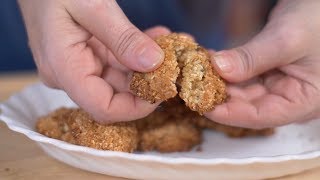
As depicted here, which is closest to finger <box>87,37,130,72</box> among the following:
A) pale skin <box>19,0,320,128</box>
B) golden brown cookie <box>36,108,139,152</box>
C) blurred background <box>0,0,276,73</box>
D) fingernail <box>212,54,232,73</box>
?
pale skin <box>19,0,320,128</box>

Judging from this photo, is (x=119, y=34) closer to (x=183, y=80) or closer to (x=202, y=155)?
(x=183, y=80)

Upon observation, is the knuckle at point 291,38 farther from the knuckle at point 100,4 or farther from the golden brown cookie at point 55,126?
the golden brown cookie at point 55,126

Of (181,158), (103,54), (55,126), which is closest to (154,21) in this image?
(103,54)

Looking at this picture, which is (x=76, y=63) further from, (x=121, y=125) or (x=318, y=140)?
(x=318, y=140)

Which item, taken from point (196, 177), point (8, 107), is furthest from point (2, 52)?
point (196, 177)

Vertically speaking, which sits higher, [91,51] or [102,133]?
[91,51]

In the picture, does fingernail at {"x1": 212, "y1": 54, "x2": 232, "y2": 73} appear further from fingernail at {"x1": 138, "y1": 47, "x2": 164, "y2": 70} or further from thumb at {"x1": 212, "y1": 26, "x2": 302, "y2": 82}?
fingernail at {"x1": 138, "y1": 47, "x2": 164, "y2": 70}
